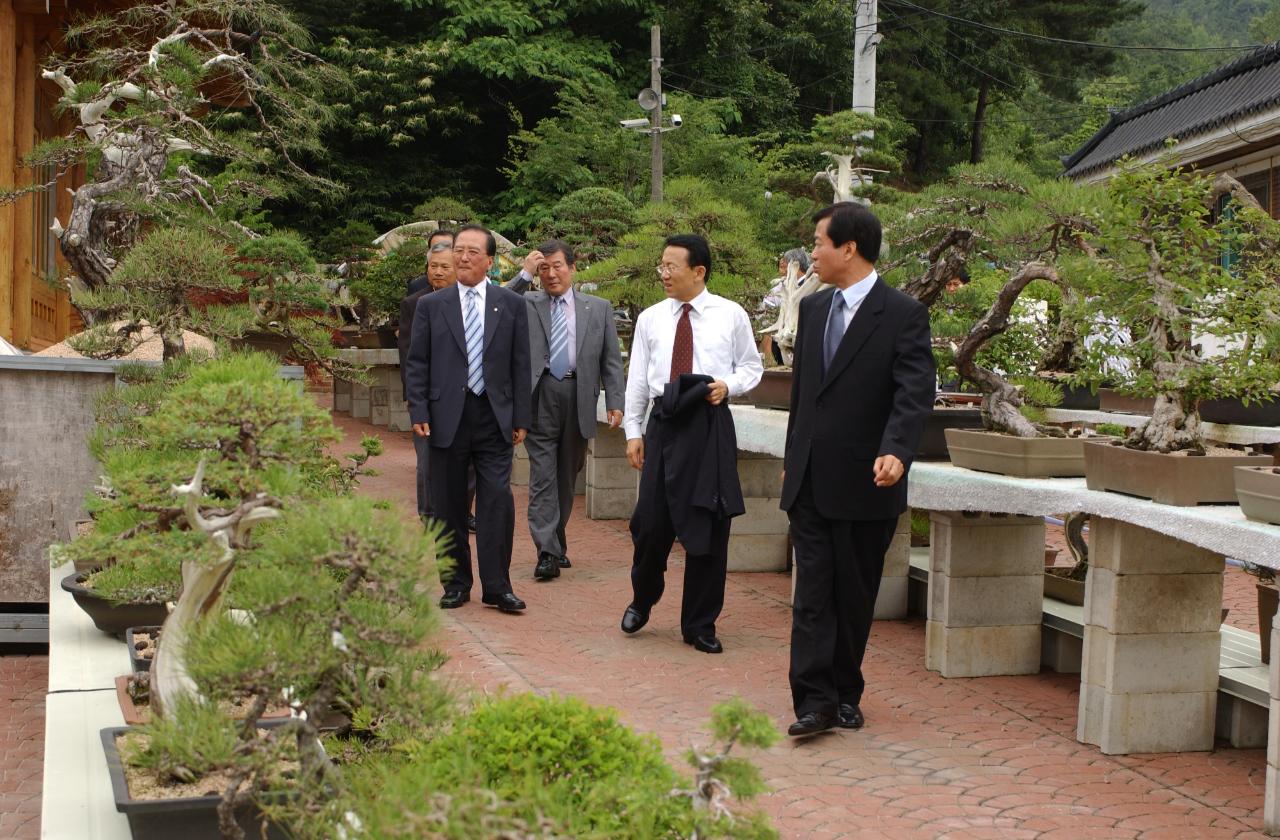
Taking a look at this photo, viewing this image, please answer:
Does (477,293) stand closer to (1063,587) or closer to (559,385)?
(559,385)

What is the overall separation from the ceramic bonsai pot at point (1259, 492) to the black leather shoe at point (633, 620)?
3247 mm

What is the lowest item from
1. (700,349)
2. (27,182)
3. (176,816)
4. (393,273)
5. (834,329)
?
(176,816)

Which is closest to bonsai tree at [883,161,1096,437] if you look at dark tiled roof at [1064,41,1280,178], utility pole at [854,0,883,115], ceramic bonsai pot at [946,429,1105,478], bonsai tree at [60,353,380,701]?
ceramic bonsai pot at [946,429,1105,478]

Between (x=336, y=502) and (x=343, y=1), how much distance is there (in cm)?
2757

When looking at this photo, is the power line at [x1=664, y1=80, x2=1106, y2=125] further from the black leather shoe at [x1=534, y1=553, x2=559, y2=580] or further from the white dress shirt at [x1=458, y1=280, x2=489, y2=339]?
the white dress shirt at [x1=458, y1=280, x2=489, y2=339]

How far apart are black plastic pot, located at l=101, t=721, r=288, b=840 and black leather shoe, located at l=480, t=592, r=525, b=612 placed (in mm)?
4337

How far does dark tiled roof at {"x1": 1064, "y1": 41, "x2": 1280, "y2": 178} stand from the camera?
1352 cm

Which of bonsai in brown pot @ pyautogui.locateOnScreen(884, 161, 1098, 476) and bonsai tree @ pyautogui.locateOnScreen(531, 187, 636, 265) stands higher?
bonsai tree @ pyautogui.locateOnScreen(531, 187, 636, 265)

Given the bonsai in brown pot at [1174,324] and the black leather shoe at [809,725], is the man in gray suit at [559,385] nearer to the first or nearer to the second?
the black leather shoe at [809,725]

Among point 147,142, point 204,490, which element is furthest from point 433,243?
point 204,490

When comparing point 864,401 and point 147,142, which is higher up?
point 147,142

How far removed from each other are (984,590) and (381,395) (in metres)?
14.0

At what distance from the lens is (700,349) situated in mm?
6871

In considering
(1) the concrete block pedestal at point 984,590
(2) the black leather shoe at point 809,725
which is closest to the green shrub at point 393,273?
(1) the concrete block pedestal at point 984,590
